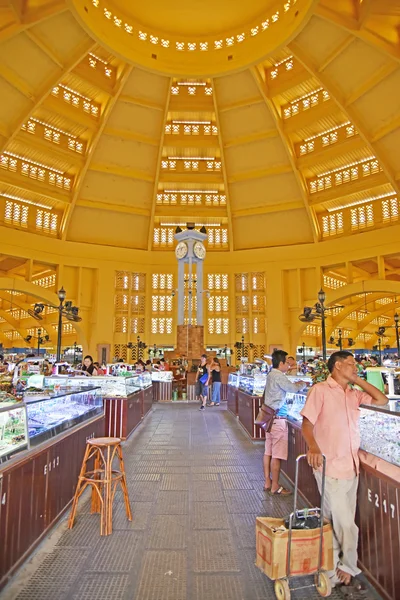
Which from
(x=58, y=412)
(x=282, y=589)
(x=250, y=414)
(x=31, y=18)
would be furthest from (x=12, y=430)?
(x=31, y=18)

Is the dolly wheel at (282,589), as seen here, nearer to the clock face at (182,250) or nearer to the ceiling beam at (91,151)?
the clock face at (182,250)

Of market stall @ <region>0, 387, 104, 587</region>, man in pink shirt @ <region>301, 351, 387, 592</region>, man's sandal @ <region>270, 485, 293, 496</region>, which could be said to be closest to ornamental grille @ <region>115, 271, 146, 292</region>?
market stall @ <region>0, 387, 104, 587</region>

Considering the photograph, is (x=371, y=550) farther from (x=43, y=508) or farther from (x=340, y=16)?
(x=340, y=16)

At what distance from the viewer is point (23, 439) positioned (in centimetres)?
322

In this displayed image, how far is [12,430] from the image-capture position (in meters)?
3.11

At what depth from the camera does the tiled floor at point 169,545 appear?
2664mm

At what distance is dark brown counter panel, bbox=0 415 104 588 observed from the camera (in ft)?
8.93

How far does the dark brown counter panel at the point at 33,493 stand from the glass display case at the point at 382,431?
8.43 feet

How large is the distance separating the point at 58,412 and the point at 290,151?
1975 centimetres

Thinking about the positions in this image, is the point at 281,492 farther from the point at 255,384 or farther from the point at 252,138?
the point at 252,138

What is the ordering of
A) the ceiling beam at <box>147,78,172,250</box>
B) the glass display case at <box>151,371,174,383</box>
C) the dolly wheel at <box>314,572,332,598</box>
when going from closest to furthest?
1. the dolly wheel at <box>314,572,332,598</box>
2. the glass display case at <box>151,371,174,383</box>
3. the ceiling beam at <box>147,78,172,250</box>

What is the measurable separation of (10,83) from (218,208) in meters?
12.2

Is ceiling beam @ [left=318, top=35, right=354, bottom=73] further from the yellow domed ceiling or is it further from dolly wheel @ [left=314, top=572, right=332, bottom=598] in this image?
dolly wheel @ [left=314, top=572, right=332, bottom=598]

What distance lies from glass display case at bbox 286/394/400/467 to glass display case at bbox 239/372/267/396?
15.3ft
